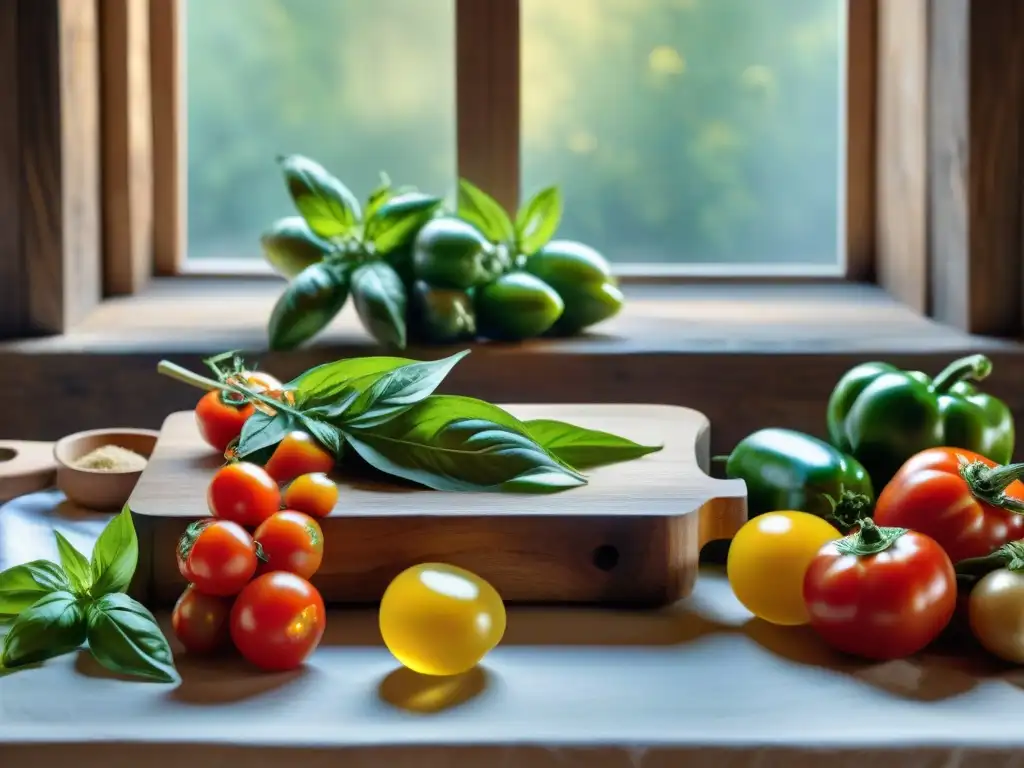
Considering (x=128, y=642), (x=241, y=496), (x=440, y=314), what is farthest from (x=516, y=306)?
(x=128, y=642)

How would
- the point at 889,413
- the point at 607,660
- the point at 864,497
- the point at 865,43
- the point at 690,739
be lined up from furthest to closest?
the point at 865,43 → the point at 889,413 → the point at 864,497 → the point at 607,660 → the point at 690,739

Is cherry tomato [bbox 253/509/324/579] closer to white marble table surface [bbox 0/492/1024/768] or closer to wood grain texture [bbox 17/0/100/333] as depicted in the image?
white marble table surface [bbox 0/492/1024/768]

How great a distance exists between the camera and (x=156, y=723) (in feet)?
2.68

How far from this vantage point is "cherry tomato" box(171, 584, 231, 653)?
90 centimetres

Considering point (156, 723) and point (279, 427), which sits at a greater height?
point (279, 427)

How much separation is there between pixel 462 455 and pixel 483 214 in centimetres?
52

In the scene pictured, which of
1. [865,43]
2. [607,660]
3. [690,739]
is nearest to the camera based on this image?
[690,739]

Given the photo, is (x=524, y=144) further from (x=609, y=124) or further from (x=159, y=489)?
(x=159, y=489)

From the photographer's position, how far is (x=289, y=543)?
919 mm

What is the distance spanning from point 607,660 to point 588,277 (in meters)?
0.66

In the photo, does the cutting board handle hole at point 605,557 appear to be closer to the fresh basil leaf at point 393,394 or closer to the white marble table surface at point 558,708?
the white marble table surface at point 558,708

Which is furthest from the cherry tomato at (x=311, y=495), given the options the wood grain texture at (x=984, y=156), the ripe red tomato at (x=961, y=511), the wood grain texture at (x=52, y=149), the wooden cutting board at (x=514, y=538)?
the wood grain texture at (x=984, y=156)

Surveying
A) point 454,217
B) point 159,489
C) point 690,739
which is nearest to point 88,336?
point 454,217

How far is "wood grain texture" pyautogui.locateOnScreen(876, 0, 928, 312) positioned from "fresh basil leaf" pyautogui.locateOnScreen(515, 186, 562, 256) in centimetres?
45
